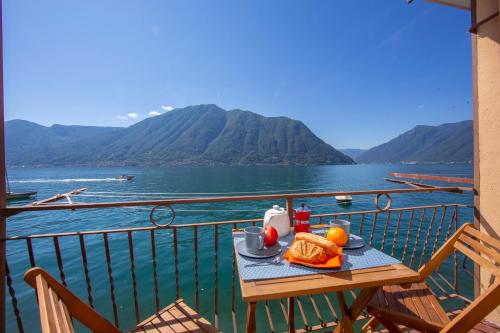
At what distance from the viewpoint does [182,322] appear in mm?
1571

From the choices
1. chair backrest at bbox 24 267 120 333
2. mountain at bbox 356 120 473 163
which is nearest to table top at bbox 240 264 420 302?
chair backrest at bbox 24 267 120 333

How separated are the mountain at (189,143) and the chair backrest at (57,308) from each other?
9768 cm

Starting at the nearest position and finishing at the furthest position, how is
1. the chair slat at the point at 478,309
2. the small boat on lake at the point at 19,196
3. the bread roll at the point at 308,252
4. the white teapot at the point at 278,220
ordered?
the chair slat at the point at 478,309 → the bread roll at the point at 308,252 → the white teapot at the point at 278,220 → the small boat on lake at the point at 19,196

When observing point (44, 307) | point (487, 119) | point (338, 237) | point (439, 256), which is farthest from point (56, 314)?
point (487, 119)

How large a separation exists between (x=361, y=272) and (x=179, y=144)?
4743 inches

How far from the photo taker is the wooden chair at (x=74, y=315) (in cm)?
66

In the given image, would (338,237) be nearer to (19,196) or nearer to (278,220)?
(278,220)

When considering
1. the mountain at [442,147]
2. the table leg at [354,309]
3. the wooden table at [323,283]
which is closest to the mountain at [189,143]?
the mountain at [442,147]

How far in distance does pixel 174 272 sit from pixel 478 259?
23.6 feet

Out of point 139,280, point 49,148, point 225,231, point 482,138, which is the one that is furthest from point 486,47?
point 49,148

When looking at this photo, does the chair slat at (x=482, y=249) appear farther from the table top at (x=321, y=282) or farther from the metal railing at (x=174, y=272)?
the table top at (x=321, y=282)

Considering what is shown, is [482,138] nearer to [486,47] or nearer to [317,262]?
[486,47]

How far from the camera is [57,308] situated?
74cm

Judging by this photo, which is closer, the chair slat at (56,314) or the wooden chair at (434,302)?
the chair slat at (56,314)
